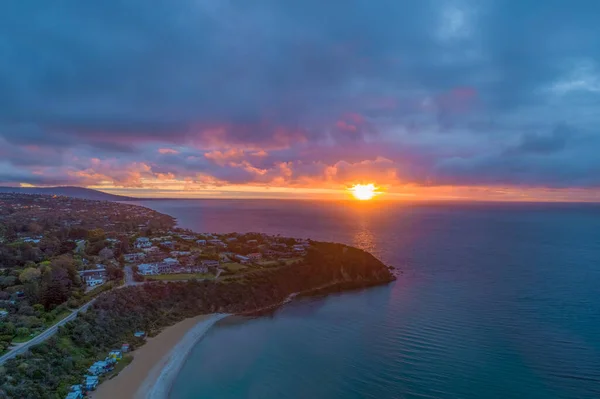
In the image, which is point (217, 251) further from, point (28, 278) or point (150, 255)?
point (28, 278)

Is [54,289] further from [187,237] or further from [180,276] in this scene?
[187,237]

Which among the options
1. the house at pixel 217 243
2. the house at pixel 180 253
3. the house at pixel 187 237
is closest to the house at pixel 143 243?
the house at pixel 180 253

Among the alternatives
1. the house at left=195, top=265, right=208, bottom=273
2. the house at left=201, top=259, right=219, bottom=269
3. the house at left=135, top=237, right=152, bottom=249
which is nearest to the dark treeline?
the house at left=195, top=265, right=208, bottom=273

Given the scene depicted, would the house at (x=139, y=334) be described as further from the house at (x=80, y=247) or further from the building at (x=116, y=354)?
the house at (x=80, y=247)

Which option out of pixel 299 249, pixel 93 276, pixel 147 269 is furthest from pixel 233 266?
pixel 93 276

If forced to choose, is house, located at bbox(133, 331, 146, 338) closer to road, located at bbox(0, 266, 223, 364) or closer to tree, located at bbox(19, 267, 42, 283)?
road, located at bbox(0, 266, 223, 364)
